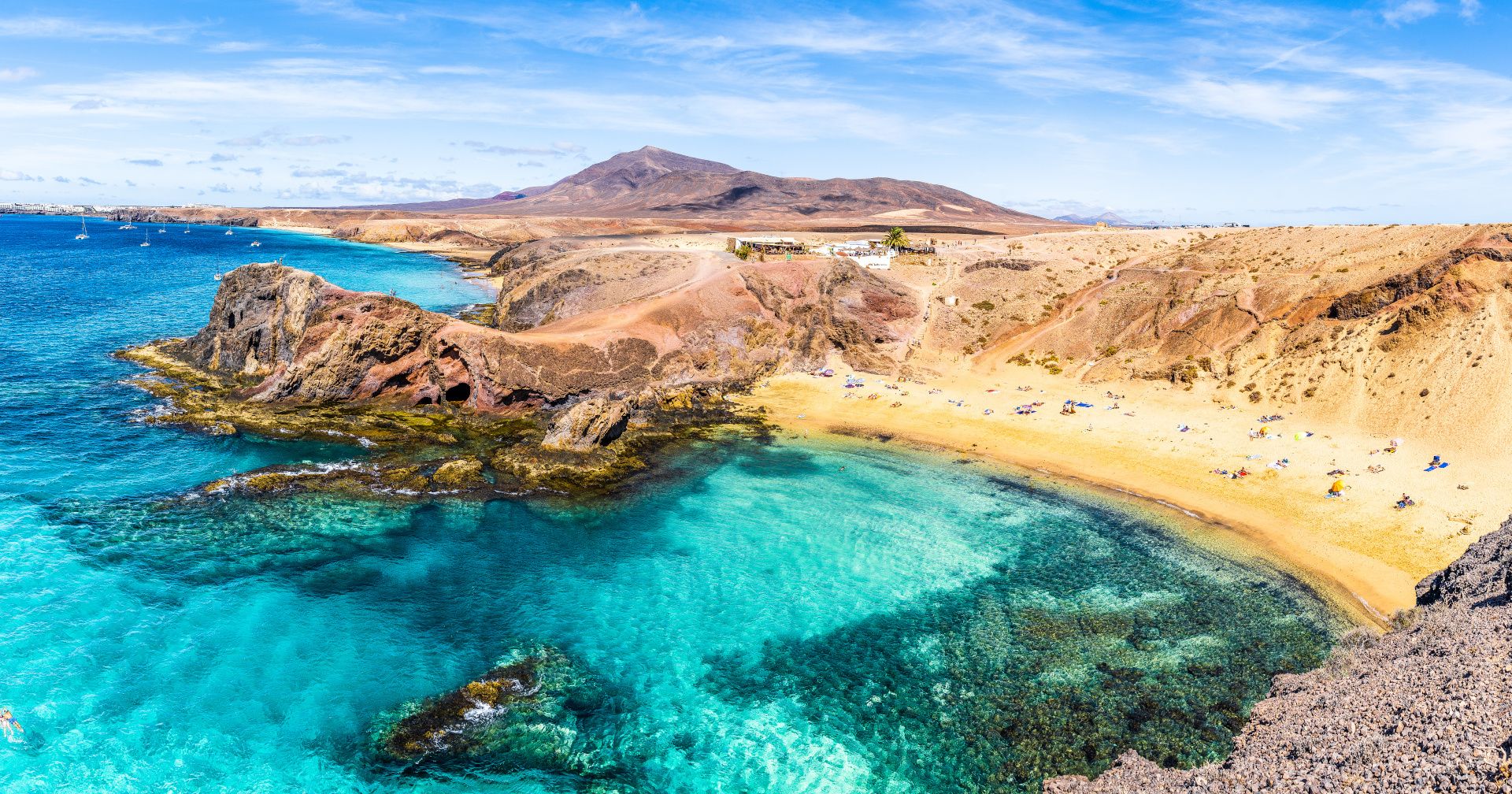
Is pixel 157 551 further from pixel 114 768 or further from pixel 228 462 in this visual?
pixel 114 768

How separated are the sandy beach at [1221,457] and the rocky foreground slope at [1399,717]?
528 centimetres

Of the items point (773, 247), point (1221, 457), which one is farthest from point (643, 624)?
point (773, 247)

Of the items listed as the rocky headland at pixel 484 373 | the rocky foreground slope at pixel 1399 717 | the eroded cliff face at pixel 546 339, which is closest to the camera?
the rocky foreground slope at pixel 1399 717

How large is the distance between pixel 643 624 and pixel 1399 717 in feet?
71.1

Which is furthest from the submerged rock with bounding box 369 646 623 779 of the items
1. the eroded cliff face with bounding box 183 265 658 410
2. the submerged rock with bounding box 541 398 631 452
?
the eroded cliff face with bounding box 183 265 658 410

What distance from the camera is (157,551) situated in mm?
29203

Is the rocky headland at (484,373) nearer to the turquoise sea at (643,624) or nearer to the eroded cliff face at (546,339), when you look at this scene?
the eroded cliff face at (546,339)

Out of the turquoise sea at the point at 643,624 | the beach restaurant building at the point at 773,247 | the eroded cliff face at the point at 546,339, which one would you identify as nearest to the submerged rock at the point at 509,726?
the turquoise sea at the point at 643,624

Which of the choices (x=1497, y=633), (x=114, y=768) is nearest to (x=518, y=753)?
(x=114, y=768)

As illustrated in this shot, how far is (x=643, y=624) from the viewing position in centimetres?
2708

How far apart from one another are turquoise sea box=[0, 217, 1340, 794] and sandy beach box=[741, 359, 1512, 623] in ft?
12.4

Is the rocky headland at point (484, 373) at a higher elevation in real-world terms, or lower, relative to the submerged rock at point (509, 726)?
higher

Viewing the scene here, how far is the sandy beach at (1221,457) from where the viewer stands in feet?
104

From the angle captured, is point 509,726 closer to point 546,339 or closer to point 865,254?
point 546,339
